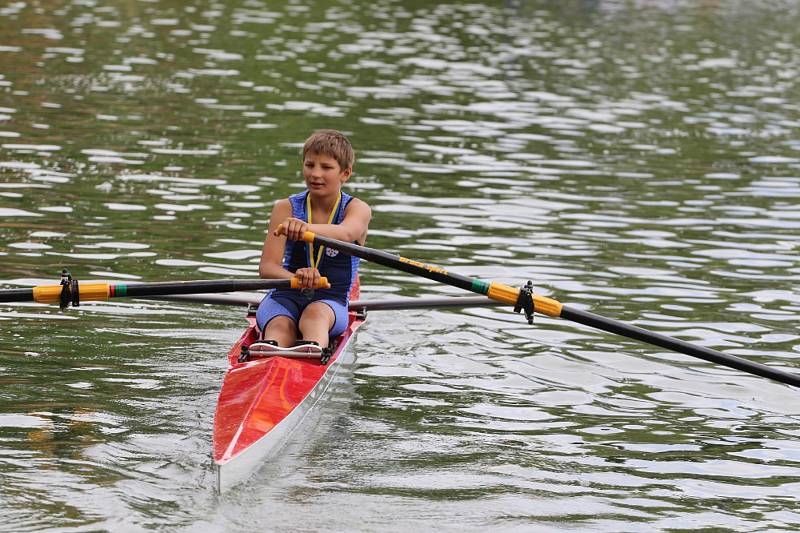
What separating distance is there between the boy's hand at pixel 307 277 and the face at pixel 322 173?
2.71 ft

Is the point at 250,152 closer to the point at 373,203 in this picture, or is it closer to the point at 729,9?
the point at 373,203

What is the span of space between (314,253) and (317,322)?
2.12ft

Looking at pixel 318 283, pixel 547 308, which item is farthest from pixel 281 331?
pixel 547 308

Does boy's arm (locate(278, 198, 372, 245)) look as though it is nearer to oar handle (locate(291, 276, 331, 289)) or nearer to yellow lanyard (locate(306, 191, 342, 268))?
yellow lanyard (locate(306, 191, 342, 268))

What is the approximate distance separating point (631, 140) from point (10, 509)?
639 inches

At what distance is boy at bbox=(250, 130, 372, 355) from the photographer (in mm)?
9203

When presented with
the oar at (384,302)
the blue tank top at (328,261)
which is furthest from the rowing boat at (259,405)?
the oar at (384,302)

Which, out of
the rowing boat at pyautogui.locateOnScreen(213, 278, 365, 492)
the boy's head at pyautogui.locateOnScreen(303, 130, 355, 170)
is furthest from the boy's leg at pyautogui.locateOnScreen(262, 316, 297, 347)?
the boy's head at pyautogui.locateOnScreen(303, 130, 355, 170)

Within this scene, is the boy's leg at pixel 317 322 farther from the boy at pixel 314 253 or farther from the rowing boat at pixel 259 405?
the rowing boat at pixel 259 405

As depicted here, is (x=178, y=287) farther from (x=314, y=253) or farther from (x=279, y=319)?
(x=314, y=253)

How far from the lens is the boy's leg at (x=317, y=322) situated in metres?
9.20

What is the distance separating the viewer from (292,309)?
947 centimetres

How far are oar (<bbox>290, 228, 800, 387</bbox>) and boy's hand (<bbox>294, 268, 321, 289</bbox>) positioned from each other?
20 centimetres

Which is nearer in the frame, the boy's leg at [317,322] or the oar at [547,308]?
the oar at [547,308]
